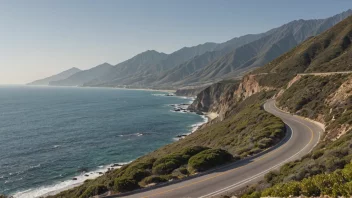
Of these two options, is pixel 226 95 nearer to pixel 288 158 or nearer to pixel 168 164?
pixel 288 158

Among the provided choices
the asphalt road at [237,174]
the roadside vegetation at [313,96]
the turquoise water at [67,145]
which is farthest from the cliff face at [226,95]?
the asphalt road at [237,174]

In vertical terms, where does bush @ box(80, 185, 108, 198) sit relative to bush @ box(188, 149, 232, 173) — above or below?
below

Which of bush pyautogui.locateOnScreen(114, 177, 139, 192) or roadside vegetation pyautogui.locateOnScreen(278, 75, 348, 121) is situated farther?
roadside vegetation pyautogui.locateOnScreen(278, 75, 348, 121)

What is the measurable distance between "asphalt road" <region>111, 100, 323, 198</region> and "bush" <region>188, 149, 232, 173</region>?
87 cm

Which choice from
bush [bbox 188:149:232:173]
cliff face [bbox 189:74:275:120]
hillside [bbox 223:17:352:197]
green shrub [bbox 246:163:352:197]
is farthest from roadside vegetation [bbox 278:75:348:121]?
green shrub [bbox 246:163:352:197]

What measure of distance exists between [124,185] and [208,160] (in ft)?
24.7

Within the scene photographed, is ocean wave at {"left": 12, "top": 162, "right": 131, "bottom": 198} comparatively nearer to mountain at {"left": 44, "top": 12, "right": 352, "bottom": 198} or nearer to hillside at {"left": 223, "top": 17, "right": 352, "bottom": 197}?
mountain at {"left": 44, "top": 12, "right": 352, "bottom": 198}

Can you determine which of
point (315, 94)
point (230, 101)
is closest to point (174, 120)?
point (230, 101)

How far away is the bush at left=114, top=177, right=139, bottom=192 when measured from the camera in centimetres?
1987

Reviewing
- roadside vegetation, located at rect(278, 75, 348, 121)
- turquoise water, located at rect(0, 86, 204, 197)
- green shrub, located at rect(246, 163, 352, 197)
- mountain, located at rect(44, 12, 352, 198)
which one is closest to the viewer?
green shrub, located at rect(246, 163, 352, 197)

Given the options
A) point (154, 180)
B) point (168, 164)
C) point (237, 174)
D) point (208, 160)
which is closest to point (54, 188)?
point (168, 164)

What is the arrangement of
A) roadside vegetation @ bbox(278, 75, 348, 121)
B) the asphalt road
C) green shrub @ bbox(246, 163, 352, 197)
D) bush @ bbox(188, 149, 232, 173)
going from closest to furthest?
green shrub @ bbox(246, 163, 352, 197)
the asphalt road
bush @ bbox(188, 149, 232, 173)
roadside vegetation @ bbox(278, 75, 348, 121)

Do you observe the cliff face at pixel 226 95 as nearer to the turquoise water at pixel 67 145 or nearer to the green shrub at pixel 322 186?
the turquoise water at pixel 67 145

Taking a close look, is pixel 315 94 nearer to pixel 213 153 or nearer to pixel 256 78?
pixel 213 153
